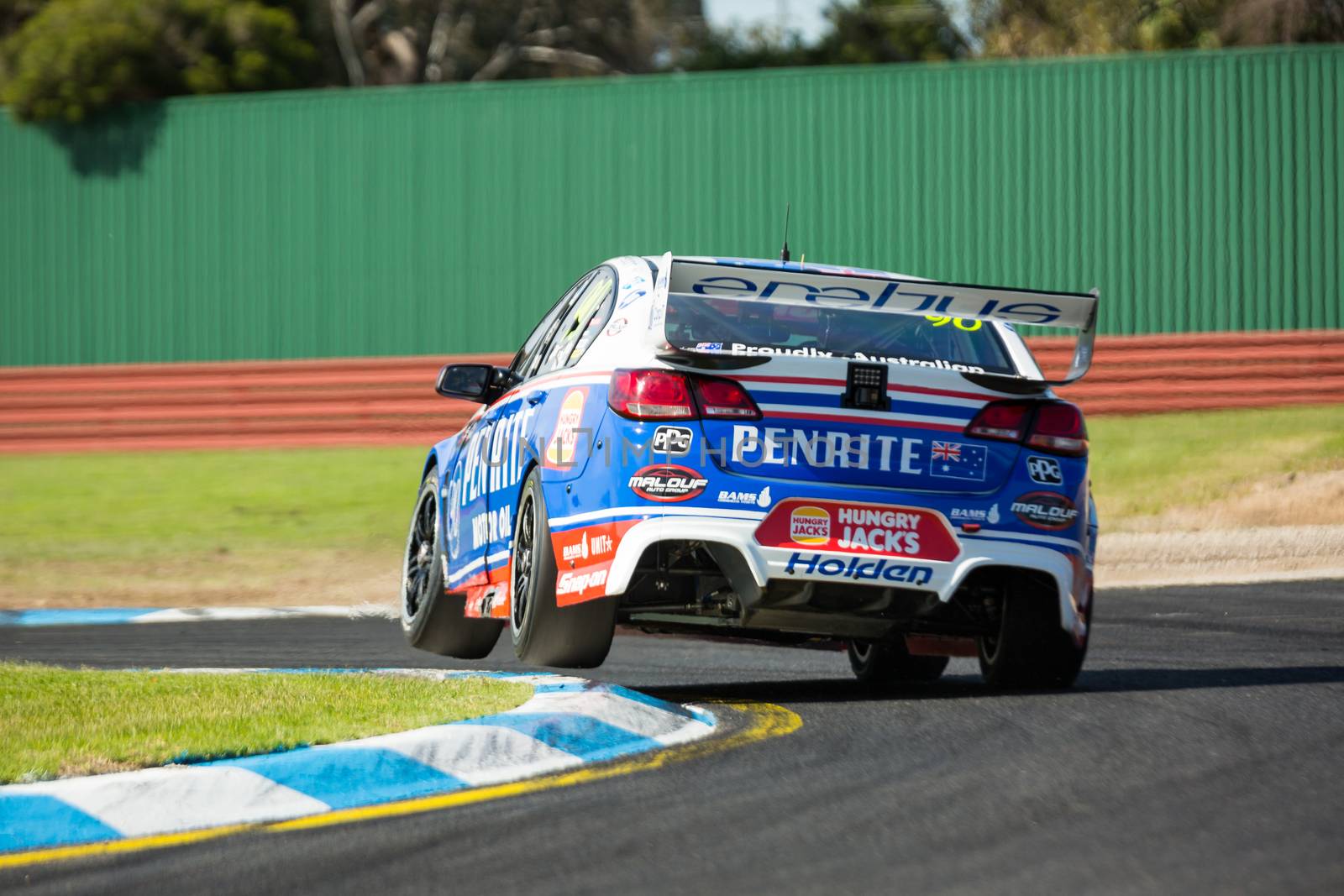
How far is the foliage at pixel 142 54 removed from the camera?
2536 cm

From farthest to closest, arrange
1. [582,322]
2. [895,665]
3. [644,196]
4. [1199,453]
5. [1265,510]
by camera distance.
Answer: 1. [644,196]
2. [1199,453]
3. [1265,510]
4. [895,665]
5. [582,322]

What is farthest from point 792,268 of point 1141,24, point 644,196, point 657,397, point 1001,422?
point 1141,24

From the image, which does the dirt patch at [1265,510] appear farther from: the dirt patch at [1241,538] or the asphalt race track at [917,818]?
the asphalt race track at [917,818]

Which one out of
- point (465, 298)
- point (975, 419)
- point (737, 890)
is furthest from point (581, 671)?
point (465, 298)

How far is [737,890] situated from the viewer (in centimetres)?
420

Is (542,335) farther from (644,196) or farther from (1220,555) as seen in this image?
(644,196)

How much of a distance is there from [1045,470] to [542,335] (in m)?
2.52

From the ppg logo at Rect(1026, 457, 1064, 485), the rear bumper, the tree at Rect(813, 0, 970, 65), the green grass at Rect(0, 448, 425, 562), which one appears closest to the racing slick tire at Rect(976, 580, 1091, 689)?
the rear bumper

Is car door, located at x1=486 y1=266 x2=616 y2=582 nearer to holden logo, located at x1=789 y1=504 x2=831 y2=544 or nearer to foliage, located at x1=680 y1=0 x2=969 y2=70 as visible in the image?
holden logo, located at x1=789 y1=504 x2=831 y2=544

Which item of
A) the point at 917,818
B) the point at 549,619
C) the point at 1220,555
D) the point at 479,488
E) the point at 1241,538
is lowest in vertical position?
the point at 1220,555

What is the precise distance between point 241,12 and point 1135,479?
19.4 metres

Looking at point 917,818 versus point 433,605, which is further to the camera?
point 433,605

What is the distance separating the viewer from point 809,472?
278 inches

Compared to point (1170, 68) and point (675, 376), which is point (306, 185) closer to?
point (1170, 68)
